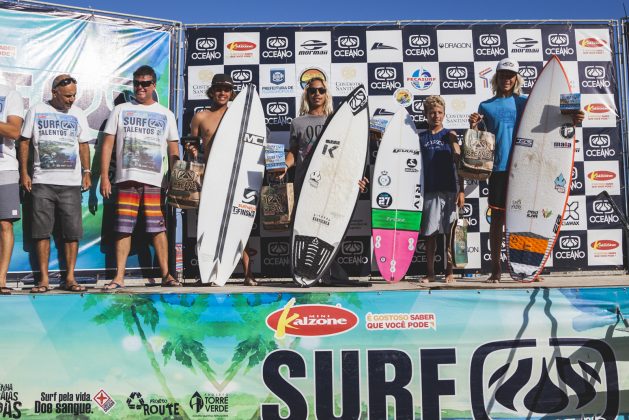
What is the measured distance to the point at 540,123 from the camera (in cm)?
497

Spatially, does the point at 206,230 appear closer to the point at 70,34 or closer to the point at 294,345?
the point at 294,345

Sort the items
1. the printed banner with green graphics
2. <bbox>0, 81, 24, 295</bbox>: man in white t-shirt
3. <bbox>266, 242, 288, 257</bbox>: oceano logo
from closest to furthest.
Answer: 1. the printed banner with green graphics
2. <bbox>0, 81, 24, 295</bbox>: man in white t-shirt
3. <bbox>266, 242, 288, 257</bbox>: oceano logo

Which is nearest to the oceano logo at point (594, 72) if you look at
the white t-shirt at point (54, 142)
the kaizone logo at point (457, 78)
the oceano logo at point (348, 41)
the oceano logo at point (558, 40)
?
the oceano logo at point (558, 40)

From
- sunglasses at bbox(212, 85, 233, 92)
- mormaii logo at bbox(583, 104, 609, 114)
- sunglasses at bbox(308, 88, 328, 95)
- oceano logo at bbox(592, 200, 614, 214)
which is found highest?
sunglasses at bbox(212, 85, 233, 92)

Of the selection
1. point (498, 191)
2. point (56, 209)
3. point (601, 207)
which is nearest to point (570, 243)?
point (601, 207)

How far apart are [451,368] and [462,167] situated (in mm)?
1822

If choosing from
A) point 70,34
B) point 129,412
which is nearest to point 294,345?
point 129,412

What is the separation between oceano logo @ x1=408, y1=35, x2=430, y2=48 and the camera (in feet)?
19.5

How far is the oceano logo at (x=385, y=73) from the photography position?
5914mm

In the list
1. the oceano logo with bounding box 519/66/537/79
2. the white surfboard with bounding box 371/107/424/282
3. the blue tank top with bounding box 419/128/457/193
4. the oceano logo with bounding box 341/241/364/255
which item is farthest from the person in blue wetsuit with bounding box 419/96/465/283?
the oceano logo with bounding box 519/66/537/79

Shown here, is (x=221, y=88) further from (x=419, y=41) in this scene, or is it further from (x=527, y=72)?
(x=527, y=72)

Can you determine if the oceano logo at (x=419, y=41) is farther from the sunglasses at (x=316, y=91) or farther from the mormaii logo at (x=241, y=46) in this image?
the mormaii logo at (x=241, y=46)

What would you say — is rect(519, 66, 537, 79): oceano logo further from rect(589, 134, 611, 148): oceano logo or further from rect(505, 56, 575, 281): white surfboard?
rect(505, 56, 575, 281): white surfboard

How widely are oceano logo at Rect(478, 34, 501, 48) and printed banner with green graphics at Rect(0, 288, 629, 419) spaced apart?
315 cm
